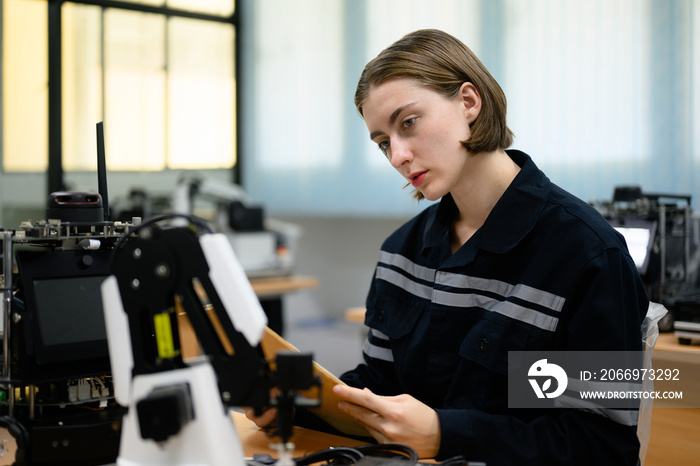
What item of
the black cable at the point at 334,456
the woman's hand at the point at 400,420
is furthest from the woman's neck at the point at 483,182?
the black cable at the point at 334,456

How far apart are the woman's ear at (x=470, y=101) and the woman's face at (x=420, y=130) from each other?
2cm

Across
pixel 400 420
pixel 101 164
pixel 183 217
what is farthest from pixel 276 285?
pixel 183 217

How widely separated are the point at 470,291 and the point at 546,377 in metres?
0.21

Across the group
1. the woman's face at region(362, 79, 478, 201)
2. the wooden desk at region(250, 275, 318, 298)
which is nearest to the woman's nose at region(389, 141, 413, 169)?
the woman's face at region(362, 79, 478, 201)

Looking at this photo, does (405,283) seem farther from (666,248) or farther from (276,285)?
(276,285)

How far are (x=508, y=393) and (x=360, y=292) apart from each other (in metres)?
3.57

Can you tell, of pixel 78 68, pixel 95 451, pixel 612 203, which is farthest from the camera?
pixel 78 68

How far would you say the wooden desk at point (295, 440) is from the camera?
1177mm

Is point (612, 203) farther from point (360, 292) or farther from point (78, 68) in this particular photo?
point (78, 68)

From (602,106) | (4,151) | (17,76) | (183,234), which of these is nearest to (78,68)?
(17,76)

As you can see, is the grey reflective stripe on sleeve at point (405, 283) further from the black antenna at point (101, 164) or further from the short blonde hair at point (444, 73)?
the black antenna at point (101, 164)

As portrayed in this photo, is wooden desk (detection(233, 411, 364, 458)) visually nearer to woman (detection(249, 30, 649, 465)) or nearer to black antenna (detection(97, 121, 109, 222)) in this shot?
woman (detection(249, 30, 649, 465))

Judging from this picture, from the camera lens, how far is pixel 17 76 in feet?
14.1

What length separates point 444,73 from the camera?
1342 mm
